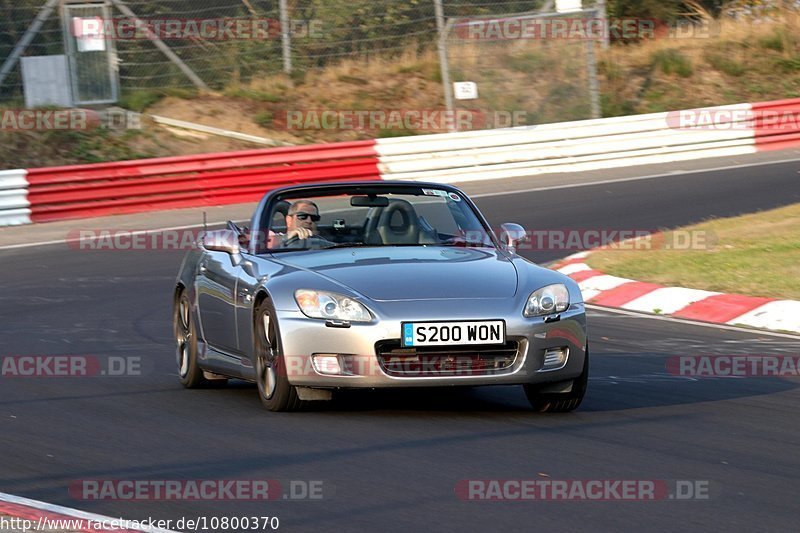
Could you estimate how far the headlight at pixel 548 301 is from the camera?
7.42 m

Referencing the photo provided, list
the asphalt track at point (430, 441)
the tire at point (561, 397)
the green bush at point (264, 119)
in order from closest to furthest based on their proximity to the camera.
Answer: the asphalt track at point (430, 441) → the tire at point (561, 397) → the green bush at point (264, 119)

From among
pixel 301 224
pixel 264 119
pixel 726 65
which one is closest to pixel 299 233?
pixel 301 224

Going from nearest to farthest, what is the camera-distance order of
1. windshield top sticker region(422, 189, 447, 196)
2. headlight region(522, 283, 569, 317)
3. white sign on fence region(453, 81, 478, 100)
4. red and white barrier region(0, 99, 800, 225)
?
headlight region(522, 283, 569, 317)
windshield top sticker region(422, 189, 447, 196)
red and white barrier region(0, 99, 800, 225)
white sign on fence region(453, 81, 478, 100)

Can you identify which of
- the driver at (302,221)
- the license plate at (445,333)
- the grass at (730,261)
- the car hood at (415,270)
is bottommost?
the grass at (730,261)

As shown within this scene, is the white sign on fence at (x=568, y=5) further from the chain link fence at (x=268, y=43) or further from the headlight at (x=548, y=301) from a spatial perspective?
the headlight at (x=548, y=301)

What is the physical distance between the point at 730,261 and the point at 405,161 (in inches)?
400

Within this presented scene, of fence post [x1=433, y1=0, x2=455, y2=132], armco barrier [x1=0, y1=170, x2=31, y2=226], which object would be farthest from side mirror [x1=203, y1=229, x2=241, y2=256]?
fence post [x1=433, y1=0, x2=455, y2=132]

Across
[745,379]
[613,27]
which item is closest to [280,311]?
[745,379]

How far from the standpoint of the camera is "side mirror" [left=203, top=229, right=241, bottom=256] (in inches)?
335

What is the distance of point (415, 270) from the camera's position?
302 inches

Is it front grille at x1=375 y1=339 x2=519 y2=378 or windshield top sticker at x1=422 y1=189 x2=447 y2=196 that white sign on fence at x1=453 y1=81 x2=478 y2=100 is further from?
front grille at x1=375 y1=339 x2=519 y2=378

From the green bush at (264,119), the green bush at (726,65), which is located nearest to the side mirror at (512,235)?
the green bush at (264,119)

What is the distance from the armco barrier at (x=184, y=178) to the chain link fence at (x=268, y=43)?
3.88 metres

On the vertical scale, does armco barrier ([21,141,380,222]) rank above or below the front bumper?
below
